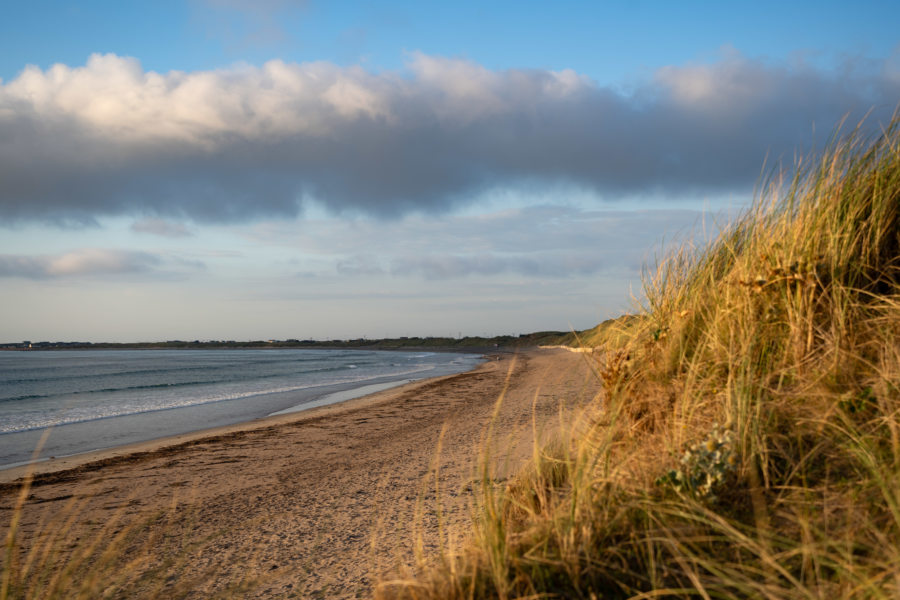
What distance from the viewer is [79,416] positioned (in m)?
17.6

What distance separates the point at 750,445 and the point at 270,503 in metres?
5.54

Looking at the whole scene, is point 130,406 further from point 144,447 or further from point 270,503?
point 270,503

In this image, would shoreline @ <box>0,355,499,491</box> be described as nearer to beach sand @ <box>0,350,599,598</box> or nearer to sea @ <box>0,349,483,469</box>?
beach sand @ <box>0,350,599,598</box>

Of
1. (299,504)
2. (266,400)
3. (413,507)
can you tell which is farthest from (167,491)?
(266,400)

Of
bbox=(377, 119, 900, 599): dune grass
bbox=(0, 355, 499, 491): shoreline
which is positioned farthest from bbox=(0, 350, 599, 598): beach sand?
bbox=(377, 119, 900, 599): dune grass

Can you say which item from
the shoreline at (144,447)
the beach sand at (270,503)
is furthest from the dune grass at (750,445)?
the shoreline at (144,447)

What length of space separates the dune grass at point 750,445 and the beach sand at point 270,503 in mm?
550

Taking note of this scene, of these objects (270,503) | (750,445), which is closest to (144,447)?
(270,503)

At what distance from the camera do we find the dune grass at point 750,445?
220cm

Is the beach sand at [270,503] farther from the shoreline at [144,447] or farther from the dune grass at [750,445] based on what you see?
the dune grass at [750,445]

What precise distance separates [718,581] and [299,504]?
5235 mm

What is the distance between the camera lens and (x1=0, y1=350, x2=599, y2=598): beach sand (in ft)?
14.2

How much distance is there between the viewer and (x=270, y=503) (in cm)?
660

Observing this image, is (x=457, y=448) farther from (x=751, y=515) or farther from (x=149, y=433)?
(x=149, y=433)
